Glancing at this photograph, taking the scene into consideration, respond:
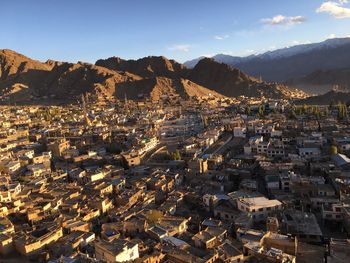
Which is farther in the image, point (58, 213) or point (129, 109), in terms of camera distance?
point (129, 109)

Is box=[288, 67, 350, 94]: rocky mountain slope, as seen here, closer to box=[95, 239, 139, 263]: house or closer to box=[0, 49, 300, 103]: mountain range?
box=[0, 49, 300, 103]: mountain range

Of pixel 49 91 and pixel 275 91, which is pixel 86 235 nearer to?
pixel 275 91

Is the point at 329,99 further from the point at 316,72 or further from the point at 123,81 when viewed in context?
the point at 316,72

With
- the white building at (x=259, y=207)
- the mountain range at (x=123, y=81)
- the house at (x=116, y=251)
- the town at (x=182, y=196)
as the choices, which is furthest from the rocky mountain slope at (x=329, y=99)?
the house at (x=116, y=251)

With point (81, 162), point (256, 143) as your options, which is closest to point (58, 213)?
point (81, 162)

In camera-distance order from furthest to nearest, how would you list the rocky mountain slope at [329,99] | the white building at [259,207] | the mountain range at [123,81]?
1. the mountain range at [123,81]
2. the rocky mountain slope at [329,99]
3. the white building at [259,207]

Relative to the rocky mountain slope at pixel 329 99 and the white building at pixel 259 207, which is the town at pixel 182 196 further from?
the rocky mountain slope at pixel 329 99

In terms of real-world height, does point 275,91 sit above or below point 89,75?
below
